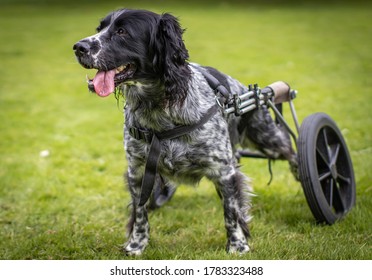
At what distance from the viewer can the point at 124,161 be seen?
6.04 meters

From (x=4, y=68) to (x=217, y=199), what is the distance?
26.3 feet

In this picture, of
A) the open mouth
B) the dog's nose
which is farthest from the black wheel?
the dog's nose

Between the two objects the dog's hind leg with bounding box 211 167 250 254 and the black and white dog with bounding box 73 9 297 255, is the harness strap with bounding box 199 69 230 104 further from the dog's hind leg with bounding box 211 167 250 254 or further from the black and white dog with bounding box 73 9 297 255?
the dog's hind leg with bounding box 211 167 250 254

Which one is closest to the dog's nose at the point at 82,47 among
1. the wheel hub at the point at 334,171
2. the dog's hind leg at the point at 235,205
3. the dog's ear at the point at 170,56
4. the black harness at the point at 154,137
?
the dog's ear at the point at 170,56

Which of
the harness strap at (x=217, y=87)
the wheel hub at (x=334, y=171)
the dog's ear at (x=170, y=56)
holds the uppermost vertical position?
the dog's ear at (x=170, y=56)

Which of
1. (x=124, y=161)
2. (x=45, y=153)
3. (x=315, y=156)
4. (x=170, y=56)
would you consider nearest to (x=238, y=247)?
(x=315, y=156)

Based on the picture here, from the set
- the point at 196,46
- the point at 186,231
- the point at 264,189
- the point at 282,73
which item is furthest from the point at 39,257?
the point at 196,46

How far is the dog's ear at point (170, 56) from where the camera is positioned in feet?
10.7

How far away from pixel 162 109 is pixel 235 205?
85 cm

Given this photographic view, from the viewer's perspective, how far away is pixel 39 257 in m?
3.71

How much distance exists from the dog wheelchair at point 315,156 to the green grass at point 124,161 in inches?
5.6

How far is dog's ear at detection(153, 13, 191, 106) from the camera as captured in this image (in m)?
3.25

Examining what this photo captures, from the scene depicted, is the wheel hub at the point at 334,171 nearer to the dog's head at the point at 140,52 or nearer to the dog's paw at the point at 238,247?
the dog's paw at the point at 238,247
